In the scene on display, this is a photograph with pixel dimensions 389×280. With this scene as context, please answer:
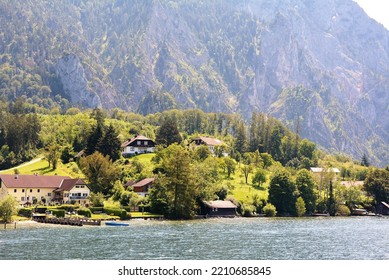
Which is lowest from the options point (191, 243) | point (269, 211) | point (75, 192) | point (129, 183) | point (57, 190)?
point (191, 243)

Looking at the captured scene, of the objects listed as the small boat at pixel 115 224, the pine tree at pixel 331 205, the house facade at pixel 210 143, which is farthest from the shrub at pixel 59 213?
the house facade at pixel 210 143

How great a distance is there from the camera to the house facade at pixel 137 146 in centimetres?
17925

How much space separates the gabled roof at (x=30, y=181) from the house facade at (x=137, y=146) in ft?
148

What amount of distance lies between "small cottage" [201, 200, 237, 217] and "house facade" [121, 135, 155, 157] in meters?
51.5

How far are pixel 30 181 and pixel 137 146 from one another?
5509cm

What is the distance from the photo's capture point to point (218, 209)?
13150 centimetres

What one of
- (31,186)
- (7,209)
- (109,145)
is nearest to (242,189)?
(109,145)

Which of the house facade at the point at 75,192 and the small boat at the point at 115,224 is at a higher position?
the house facade at the point at 75,192

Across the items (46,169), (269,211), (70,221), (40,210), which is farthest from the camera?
(46,169)

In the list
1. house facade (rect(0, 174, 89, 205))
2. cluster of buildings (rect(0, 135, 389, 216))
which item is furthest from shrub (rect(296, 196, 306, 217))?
house facade (rect(0, 174, 89, 205))

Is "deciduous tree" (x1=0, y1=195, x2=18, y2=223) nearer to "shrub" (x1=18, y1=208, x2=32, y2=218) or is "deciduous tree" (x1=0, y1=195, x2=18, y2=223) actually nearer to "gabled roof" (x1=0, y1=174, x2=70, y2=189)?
"shrub" (x1=18, y1=208, x2=32, y2=218)

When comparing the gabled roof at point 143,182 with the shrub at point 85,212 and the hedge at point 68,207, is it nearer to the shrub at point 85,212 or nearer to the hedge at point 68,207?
the hedge at point 68,207

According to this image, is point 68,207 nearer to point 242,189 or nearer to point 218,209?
point 218,209
